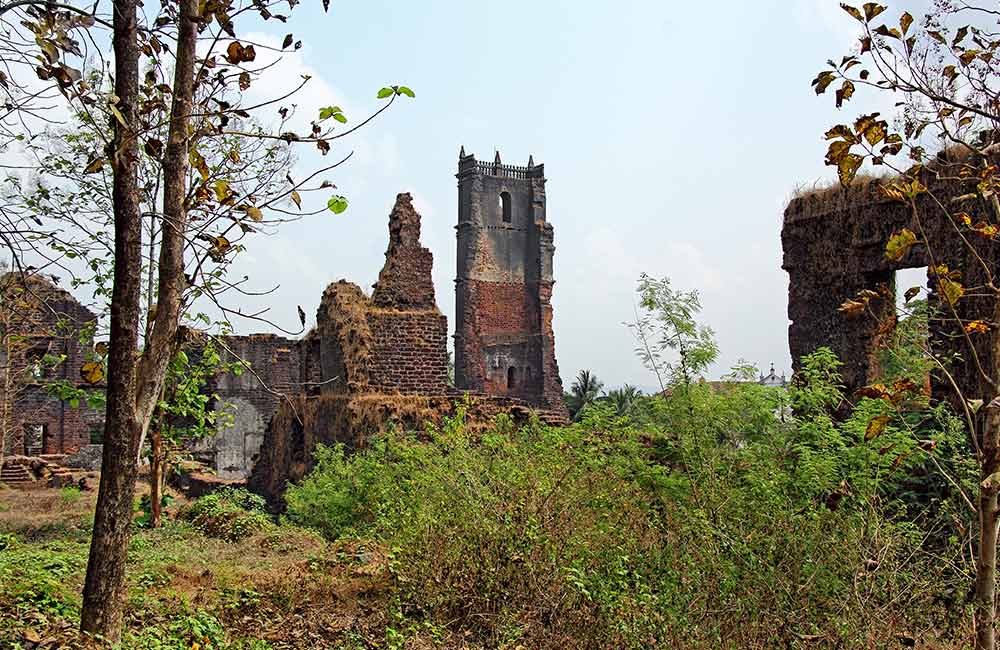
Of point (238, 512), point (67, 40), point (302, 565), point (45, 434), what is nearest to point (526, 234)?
point (45, 434)

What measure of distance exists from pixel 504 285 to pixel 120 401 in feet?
139

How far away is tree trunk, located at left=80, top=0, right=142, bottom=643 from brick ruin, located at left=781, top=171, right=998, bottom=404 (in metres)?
8.42

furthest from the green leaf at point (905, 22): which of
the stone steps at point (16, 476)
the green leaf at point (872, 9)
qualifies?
the stone steps at point (16, 476)

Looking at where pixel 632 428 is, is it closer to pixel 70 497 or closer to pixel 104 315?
Result: pixel 104 315

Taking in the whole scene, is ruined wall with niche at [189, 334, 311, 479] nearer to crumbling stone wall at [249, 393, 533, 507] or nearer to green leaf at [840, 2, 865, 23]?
crumbling stone wall at [249, 393, 533, 507]

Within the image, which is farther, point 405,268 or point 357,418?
point 405,268

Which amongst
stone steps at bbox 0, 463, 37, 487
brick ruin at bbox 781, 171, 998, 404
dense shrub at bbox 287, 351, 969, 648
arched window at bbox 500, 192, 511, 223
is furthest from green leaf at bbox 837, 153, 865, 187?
Result: arched window at bbox 500, 192, 511, 223

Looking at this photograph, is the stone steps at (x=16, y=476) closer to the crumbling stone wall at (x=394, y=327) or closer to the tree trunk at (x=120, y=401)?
the crumbling stone wall at (x=394, y=327)

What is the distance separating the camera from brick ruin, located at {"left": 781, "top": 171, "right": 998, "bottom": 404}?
11094 mm

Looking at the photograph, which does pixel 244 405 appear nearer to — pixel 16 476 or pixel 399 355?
pixel 16 476

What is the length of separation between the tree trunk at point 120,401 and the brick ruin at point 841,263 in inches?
332

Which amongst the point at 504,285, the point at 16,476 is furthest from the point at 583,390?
the point at 16,476

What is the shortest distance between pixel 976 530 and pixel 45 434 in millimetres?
26876

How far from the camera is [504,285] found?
47031 millimetres
